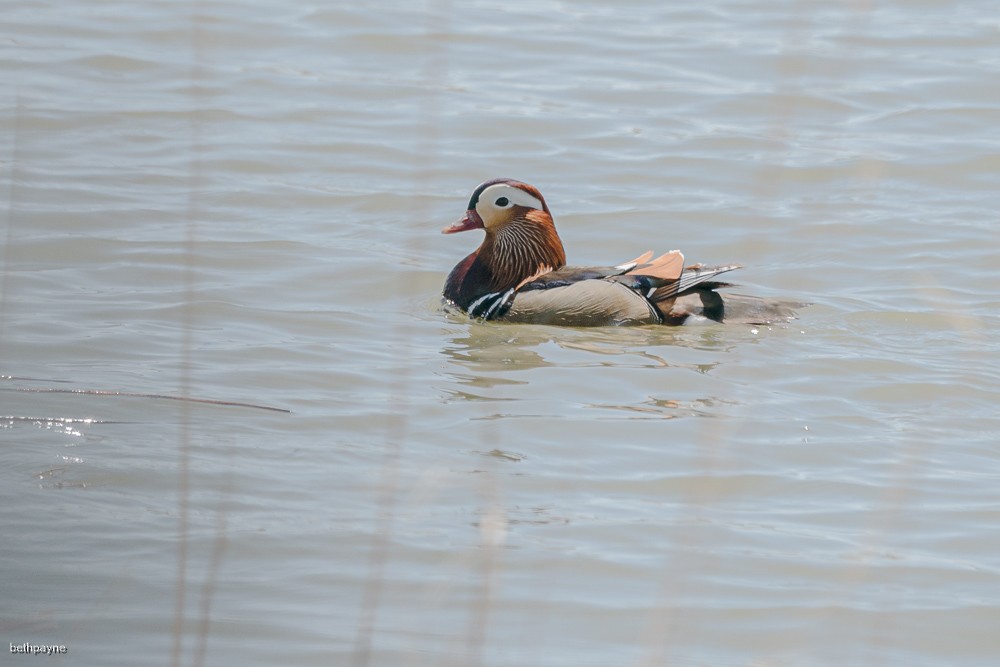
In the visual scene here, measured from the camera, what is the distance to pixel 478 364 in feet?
23.2

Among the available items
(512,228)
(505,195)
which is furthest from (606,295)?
(505,195)

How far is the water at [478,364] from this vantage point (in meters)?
4.09

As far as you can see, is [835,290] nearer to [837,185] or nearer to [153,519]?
[837,185]

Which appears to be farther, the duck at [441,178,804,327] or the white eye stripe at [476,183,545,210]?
the white eye stripe at [476,183,545,210]

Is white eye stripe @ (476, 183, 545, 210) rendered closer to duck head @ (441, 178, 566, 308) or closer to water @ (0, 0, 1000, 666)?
duck head @ (441, 178, 566, 308)

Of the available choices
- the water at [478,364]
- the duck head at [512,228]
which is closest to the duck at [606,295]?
the duck head at [512,228]

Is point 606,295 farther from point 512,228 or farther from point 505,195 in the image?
point 505,195

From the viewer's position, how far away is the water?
4090mm

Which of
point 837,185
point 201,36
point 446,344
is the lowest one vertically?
point 446,344

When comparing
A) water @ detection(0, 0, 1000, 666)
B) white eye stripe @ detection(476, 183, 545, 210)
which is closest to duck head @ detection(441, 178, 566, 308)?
white eye stripe @ detection(476, 183, 545, 210)

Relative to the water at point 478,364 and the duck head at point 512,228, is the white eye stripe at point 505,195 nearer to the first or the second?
the duck head at point 512,228

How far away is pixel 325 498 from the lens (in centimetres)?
499

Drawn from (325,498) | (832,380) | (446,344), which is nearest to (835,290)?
(832,380)

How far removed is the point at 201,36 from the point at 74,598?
5.30 feet
